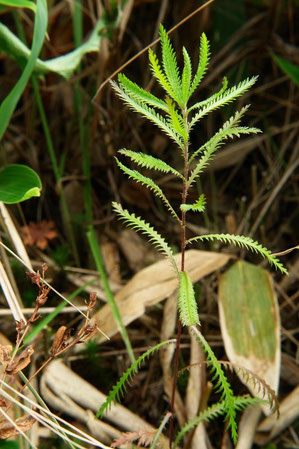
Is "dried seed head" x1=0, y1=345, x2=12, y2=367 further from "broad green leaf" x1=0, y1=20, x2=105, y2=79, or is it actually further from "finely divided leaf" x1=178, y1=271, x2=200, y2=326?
"broad green leaf" x1=0, y1=20, x2=105, y2=79

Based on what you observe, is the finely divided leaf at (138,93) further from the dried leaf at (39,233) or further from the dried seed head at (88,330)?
the dried leaf at (39,233)

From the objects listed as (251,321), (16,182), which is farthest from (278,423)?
(16,182)

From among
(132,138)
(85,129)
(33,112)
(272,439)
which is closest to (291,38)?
(132,138)

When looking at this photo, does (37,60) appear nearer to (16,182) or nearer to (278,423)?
(16,182)

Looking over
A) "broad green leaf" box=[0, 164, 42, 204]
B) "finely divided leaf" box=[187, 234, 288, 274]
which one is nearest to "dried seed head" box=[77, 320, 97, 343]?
"finely divided leaf" box=[187, 234, 288, 274]

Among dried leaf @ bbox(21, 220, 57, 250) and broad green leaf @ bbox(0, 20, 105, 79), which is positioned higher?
broad green leaf @ bbox(0, 20, 105, 79)

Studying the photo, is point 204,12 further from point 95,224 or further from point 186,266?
point 186,266

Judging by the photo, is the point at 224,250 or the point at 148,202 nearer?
the point at 224,250
